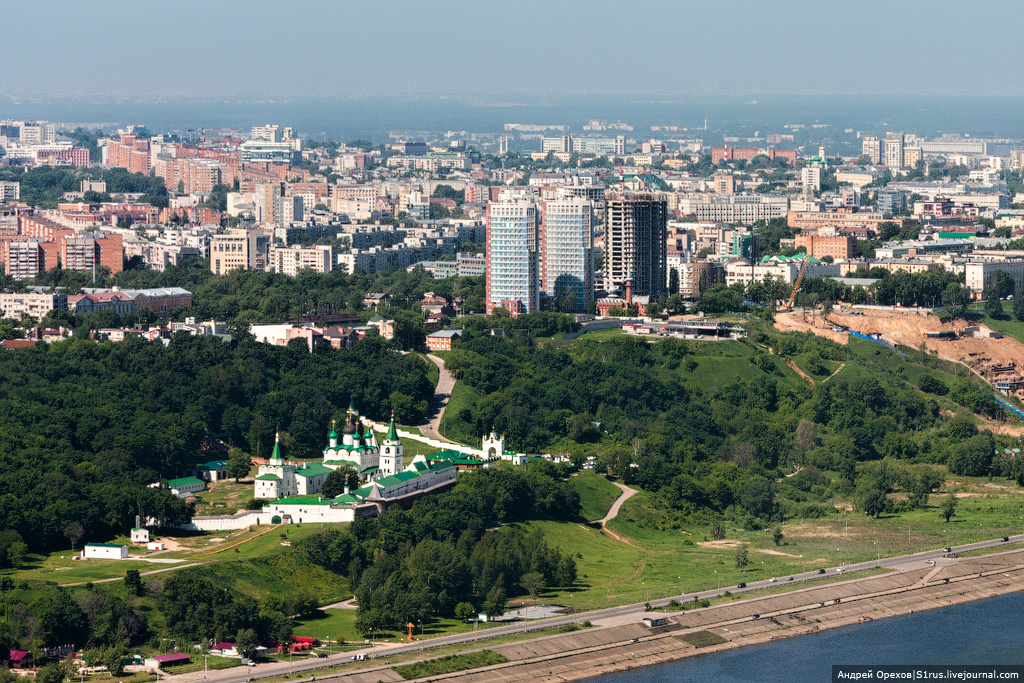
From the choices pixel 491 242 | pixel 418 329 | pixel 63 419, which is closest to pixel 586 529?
pixel 63 419

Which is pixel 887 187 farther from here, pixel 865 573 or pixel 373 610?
pixel 373 610

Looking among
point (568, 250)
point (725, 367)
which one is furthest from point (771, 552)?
point (568, 250)

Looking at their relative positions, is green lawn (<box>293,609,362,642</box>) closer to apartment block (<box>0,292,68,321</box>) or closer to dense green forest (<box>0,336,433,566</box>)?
dense green forest (<box>0,336,433,566</box>)

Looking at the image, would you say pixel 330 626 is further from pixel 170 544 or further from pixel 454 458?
pixel 454 458

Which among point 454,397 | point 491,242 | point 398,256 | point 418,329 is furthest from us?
point 398,256

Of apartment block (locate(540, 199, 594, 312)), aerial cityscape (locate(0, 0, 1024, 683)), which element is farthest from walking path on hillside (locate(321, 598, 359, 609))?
apartment block (locate(540, 199, 594, 312))
